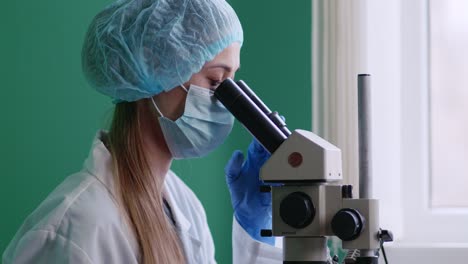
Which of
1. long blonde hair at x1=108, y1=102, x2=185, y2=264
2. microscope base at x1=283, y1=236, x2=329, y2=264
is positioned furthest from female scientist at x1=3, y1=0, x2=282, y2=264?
microscope base at x1=283, y1=236, x2=329, y2=264

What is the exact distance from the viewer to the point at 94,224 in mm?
1277

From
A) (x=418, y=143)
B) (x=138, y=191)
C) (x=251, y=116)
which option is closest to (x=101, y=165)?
(x=138, y=191)

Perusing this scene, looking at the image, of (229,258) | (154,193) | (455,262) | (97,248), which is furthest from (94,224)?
(455,262)

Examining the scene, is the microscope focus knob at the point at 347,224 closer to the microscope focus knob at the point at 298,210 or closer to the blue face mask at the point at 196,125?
→ the microscope focus knob at the point at 298,210

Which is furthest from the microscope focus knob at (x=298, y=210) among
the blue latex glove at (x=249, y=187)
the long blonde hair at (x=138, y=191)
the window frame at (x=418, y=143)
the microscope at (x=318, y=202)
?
the window frame at (x=418, y=143)

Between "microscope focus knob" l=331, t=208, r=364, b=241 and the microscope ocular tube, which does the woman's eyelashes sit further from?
"microscope focus knob" l=331, t=208, r=364, b=241

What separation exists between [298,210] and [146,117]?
0.47 meters

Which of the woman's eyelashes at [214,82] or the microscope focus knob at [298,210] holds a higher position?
the woman's eyelashes at [214,82]

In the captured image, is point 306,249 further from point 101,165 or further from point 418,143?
point 418,143

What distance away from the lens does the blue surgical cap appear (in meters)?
1.41

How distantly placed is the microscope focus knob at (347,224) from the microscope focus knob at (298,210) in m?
0.04

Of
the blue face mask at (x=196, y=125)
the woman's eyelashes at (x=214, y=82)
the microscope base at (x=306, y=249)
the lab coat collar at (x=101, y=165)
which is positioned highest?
the woman's eyelashes at (x=214, y=82)

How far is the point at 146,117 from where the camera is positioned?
1.47 meters

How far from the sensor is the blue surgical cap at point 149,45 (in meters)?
1.41
